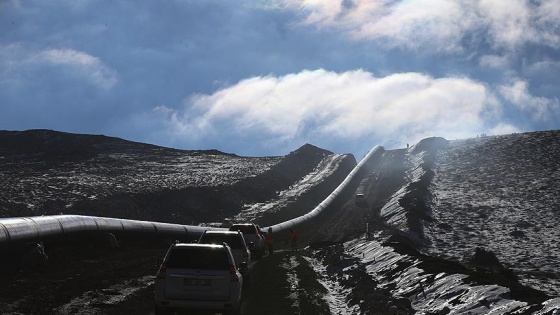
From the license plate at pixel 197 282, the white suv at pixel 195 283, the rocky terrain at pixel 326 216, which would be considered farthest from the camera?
the rocky terrain at pixel 326 216

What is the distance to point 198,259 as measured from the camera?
16.0m

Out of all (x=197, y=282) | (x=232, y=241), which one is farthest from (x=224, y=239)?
(x=197, y=282)

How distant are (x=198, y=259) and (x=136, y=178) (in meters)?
81.4

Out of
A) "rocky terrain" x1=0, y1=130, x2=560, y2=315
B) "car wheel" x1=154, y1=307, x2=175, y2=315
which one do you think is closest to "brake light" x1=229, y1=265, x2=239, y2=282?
"car wheel" x1=154, y1=307, x2=175, y2=315

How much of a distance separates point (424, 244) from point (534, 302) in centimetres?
3392

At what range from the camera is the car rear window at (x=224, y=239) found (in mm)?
25609

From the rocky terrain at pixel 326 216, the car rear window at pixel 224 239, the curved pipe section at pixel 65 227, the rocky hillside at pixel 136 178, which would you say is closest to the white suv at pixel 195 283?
the rocky terrain at pixel 326 216

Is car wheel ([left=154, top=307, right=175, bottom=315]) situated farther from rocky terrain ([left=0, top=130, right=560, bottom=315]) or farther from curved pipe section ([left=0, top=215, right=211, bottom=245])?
curved pipe section ([left=0, top=215, right=211, bottom=245])

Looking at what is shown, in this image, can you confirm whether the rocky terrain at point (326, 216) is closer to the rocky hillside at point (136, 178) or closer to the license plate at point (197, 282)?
the rocky hillside at point (136, 178)

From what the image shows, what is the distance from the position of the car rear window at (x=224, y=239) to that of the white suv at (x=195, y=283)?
9287 millimetres

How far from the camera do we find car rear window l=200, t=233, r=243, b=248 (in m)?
25.6

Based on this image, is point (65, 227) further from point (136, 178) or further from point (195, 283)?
point (136, 178)

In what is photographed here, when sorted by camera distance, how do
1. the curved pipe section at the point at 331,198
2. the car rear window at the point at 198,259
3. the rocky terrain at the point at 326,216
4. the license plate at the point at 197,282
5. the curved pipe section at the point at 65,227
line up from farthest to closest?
the curved pipe section at the point at 331,198 → the curved pipe section at the point at 65,227 → the rocky terrain at the point at 326,216 → the car rear window at the point at 198,259 → the license plate at the point at 197,282

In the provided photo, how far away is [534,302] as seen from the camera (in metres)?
14.4
